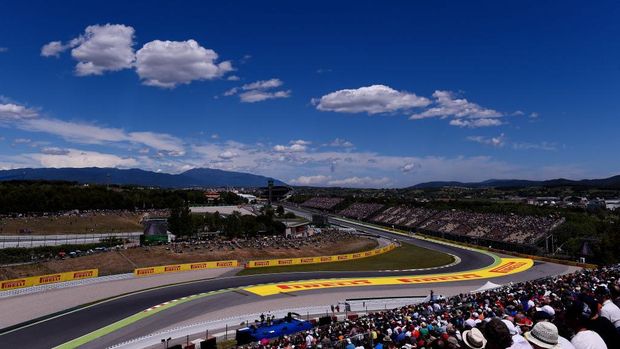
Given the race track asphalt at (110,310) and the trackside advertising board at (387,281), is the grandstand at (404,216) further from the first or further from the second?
the race track asphalt at (110,310)

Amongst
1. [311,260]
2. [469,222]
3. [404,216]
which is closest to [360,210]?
[404,216]

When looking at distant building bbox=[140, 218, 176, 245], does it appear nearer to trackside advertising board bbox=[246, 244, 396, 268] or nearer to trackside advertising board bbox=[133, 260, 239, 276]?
trackside advertising board bbox=[133, 260, 239, 276]

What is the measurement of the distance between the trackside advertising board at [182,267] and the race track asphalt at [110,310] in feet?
21.2

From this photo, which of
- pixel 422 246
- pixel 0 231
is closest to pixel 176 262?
pixel 422 246

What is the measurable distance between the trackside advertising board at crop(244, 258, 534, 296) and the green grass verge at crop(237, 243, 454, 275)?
725 centimetres

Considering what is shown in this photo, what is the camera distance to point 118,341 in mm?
26328

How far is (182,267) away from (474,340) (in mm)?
50921

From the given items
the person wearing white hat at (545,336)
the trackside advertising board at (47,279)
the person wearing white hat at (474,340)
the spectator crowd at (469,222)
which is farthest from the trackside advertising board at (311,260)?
the person wearing white hat at (545,336)

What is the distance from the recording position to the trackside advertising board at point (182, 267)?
4875 centimetres

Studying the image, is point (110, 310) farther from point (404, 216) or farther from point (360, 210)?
point (360, 210)

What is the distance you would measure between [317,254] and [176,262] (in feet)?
69.1

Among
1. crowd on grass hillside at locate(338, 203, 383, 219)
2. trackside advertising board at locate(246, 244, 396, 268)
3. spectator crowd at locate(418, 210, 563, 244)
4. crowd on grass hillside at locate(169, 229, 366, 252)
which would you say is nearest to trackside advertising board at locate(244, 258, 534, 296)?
trackside advertising board at locate(246, 244, 396, 268)

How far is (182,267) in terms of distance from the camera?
2060 inches

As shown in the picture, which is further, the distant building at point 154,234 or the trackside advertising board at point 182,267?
the distant building at point 154,234
